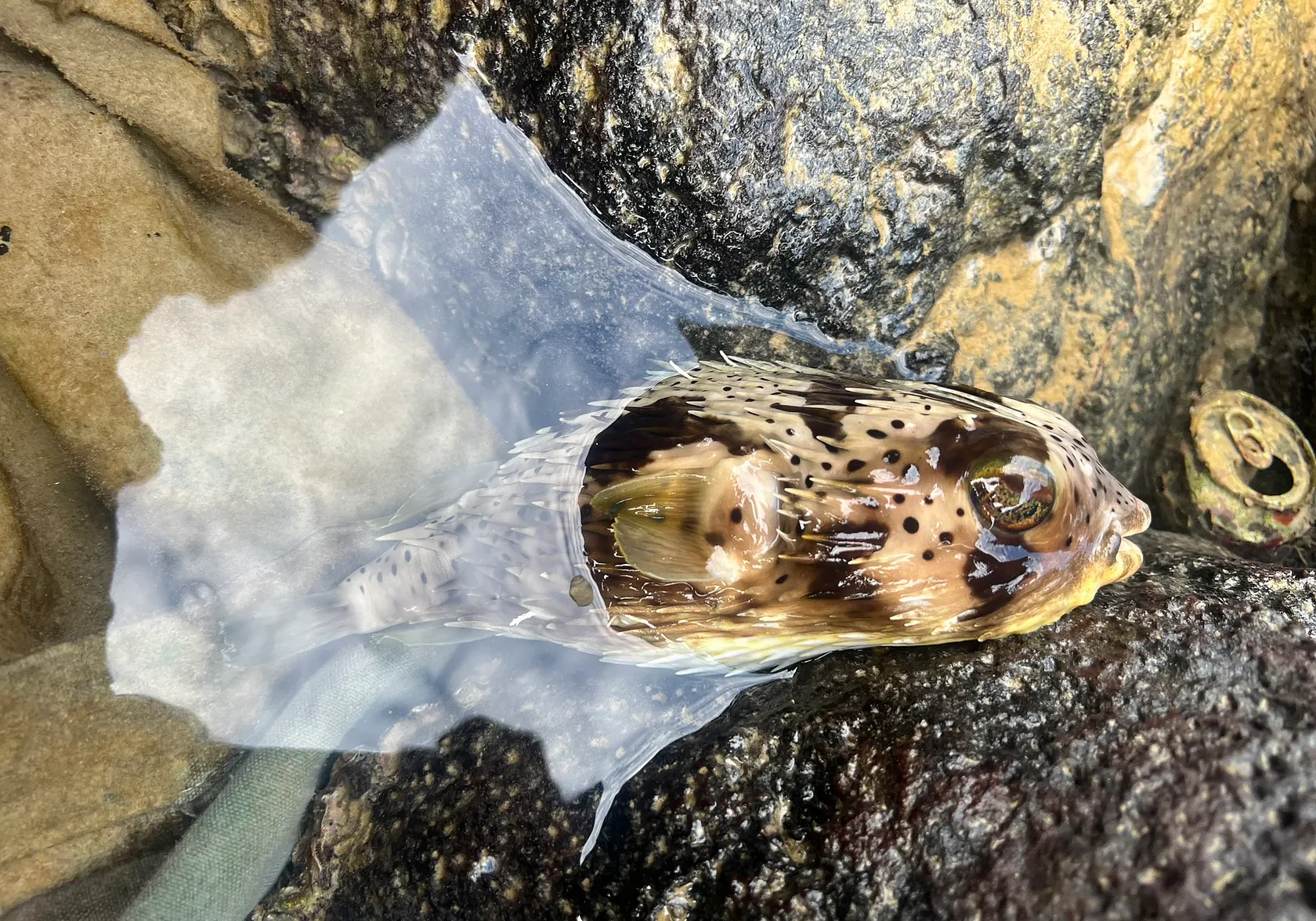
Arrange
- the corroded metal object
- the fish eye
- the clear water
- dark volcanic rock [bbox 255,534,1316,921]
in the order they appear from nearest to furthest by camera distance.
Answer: dark volcanic rock [bbox 255,534,1316,921] < the fish eye < the clear water < the corroded metal object

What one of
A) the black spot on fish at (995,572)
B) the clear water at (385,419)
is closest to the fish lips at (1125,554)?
the black spot on fish at (995,572)

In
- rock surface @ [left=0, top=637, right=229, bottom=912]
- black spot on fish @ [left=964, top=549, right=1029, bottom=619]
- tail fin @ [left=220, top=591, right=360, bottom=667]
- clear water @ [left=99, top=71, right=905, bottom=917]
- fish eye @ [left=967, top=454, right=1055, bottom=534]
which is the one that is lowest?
rock surface @ [left=0, top=637, right=229, bottom=912]

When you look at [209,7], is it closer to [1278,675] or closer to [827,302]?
[827,302]

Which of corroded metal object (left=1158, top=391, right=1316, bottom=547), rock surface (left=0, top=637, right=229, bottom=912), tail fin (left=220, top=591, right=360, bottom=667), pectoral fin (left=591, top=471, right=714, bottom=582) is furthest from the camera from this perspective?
corroded metal object (left=1158, top=391, right=1316, bottom=547)

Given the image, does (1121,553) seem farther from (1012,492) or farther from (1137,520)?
(1012,492)

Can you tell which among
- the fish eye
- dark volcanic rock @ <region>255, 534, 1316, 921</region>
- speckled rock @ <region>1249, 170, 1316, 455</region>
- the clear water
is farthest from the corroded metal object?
the clear water

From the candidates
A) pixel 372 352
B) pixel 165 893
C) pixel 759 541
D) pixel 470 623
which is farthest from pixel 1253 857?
pixel 165 893

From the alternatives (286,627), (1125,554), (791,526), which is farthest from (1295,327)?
(286,627)

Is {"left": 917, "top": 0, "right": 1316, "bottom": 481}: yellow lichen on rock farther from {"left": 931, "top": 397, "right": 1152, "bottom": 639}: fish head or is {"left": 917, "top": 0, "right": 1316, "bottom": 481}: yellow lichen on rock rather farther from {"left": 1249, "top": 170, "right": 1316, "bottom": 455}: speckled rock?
{"left": 931, "top": 397, "right": 1152, "bottom": 639}: fish head
